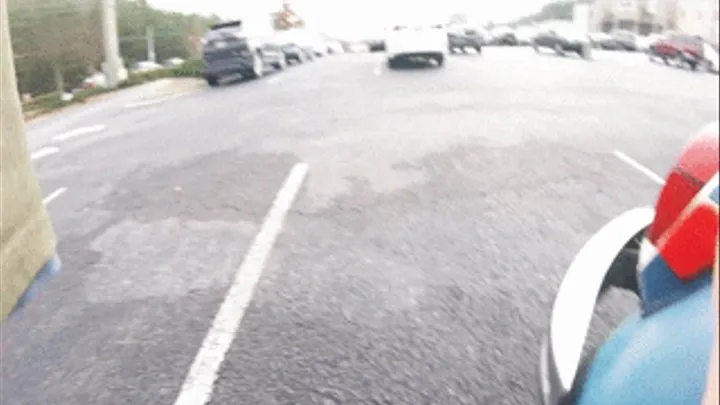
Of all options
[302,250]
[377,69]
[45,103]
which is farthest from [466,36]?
Result: [377,69]

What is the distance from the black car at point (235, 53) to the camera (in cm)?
250

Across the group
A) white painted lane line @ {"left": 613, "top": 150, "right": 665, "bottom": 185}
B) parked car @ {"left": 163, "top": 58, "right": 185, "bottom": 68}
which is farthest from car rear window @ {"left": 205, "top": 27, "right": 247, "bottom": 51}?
white painted lane line @ {"left": 613, "top": 150, "right": 665, "bottom": 185}

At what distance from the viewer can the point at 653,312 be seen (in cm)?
106

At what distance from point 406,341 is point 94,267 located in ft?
4.63

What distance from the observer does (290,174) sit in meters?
4.65

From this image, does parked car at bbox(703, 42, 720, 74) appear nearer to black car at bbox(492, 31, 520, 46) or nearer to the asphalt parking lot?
the asphalt parking lot

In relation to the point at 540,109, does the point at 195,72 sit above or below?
above

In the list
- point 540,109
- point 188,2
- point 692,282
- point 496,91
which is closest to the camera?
point 692,282

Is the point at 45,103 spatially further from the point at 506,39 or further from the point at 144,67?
the point at 506,39

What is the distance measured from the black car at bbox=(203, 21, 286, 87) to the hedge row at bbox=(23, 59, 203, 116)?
9cm

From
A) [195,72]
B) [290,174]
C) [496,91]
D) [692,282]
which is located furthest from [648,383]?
[496,91]

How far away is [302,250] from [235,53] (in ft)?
3.41

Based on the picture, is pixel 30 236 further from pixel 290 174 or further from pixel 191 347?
pixel 290 174

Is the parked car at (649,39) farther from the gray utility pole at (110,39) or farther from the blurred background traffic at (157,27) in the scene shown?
the gray utility pole at (110,39)
